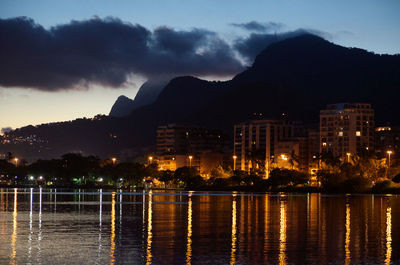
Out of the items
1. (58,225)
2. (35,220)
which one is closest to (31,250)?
(58,225)

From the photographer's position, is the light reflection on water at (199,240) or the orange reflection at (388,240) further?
the orange reflection at (388,240)

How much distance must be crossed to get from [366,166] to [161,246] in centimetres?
15985

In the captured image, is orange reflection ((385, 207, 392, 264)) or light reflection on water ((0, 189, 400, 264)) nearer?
light reflection on water ((0, 189, 400, 264))

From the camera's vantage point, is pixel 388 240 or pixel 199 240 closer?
pixel 199 240

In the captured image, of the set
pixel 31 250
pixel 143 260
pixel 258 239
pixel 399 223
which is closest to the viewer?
pixel 143 260

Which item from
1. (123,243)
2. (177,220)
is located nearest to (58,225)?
(177,220)

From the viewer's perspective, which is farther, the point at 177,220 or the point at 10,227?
the point at 177,220

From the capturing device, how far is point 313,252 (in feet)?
113

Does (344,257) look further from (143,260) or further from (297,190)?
(297,190)

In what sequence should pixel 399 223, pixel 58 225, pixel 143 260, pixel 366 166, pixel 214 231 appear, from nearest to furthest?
pixel 143 260
pixel 214 231
pixel 58 225
pixel 399 223
pixel 366 166

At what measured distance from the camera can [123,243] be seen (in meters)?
37.8

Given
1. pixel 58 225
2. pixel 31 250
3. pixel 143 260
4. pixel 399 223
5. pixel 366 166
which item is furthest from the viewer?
pixel 366 166

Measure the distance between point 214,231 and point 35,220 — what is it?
17.5m

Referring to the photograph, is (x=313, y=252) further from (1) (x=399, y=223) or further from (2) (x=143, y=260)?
(1) (x=399, y=223)
